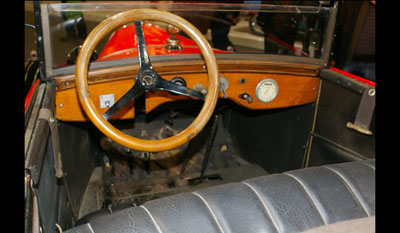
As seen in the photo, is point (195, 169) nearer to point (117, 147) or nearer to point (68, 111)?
point (117, 147)

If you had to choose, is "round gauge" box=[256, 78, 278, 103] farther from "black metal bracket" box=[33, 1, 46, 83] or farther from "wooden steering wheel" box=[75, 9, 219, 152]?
"black metal bracket" box=[33, 1, 46, 83]

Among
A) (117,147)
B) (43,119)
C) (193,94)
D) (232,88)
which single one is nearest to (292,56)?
(232,88)

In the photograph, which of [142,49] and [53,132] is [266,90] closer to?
[142,49]

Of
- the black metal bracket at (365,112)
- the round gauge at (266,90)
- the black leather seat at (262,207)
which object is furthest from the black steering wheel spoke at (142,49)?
the black metal bracket at (365,112)

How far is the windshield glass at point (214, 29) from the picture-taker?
206cm

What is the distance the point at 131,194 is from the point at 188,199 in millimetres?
1338

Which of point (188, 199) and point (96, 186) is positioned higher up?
point (188, 199)

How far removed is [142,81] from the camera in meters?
1.74

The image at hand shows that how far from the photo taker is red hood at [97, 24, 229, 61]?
89.8 inches

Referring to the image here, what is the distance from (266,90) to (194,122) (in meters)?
0.84

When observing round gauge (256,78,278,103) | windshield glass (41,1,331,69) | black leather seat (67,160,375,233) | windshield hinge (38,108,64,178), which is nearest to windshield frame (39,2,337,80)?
windshield glass (41,1,331,69)

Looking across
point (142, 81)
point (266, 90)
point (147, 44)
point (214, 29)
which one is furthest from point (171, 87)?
point (214, 29)
